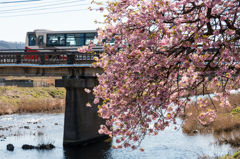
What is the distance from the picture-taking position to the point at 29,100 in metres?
49.9

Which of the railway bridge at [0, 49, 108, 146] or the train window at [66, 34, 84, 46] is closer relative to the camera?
the railway bridge at [0, 49, 108, 146]

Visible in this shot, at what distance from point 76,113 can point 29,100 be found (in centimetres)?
2775

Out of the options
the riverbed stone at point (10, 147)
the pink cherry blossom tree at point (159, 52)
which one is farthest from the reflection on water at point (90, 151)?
the pink cherry blossom tree at point (159, 52)

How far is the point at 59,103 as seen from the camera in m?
46.1

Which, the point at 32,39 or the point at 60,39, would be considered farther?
the point at 32,39

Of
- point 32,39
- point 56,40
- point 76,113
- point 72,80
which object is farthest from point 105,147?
point 32,39

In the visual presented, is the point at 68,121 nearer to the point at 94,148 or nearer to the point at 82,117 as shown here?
the point at 82,117

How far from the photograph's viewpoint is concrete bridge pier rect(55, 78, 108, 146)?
2423 centimetres

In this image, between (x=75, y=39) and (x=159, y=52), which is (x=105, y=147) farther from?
(x=159, y=52)

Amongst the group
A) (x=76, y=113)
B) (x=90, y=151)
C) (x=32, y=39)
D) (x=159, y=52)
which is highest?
(x=32, y=39)

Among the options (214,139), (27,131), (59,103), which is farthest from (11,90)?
(214,139)

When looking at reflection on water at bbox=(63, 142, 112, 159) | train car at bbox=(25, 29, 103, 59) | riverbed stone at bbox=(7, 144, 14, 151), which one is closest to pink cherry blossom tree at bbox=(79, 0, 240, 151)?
reflection on water at bbox=(63, 142, 112, 159)

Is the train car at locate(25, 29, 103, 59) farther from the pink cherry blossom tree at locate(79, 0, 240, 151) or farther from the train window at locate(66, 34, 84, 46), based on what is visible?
the pink cherry blossom tree at locate(79, 0, 240, 151)

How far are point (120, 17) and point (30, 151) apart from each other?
15.4 meters
